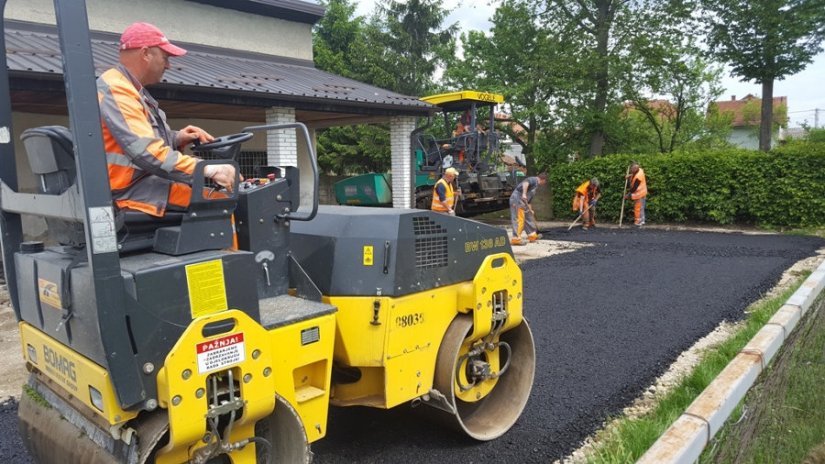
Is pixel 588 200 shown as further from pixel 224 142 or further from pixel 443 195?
pixel 224 142

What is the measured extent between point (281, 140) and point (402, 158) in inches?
115

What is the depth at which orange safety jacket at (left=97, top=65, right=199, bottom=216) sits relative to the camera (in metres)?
2.07

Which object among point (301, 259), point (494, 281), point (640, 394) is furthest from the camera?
point (640, 394)

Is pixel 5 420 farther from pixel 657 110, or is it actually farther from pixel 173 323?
pixel 657 110

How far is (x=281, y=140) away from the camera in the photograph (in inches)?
392

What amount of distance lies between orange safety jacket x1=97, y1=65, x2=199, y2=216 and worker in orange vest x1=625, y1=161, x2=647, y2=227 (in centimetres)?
1376

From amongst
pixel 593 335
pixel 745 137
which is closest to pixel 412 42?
pixel 593 335

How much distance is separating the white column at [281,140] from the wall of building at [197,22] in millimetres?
3160

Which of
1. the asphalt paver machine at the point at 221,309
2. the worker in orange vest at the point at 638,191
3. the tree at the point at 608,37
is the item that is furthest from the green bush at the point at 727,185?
the asphalt paver machine at the point at 221,309

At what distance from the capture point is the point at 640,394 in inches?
159

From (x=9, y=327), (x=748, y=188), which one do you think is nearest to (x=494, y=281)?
(x=9, y=327)

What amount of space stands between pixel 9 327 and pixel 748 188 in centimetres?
1422

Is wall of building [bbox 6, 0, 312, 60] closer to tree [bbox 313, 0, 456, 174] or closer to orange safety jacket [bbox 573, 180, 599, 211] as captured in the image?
orange safety jacket [bbox 573, 180, 599, 211]

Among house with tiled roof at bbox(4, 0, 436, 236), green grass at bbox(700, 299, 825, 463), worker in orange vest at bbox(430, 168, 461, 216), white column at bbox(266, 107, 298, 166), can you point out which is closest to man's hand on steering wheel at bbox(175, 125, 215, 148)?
green grass at bbox(700, 299, 825, 463)
